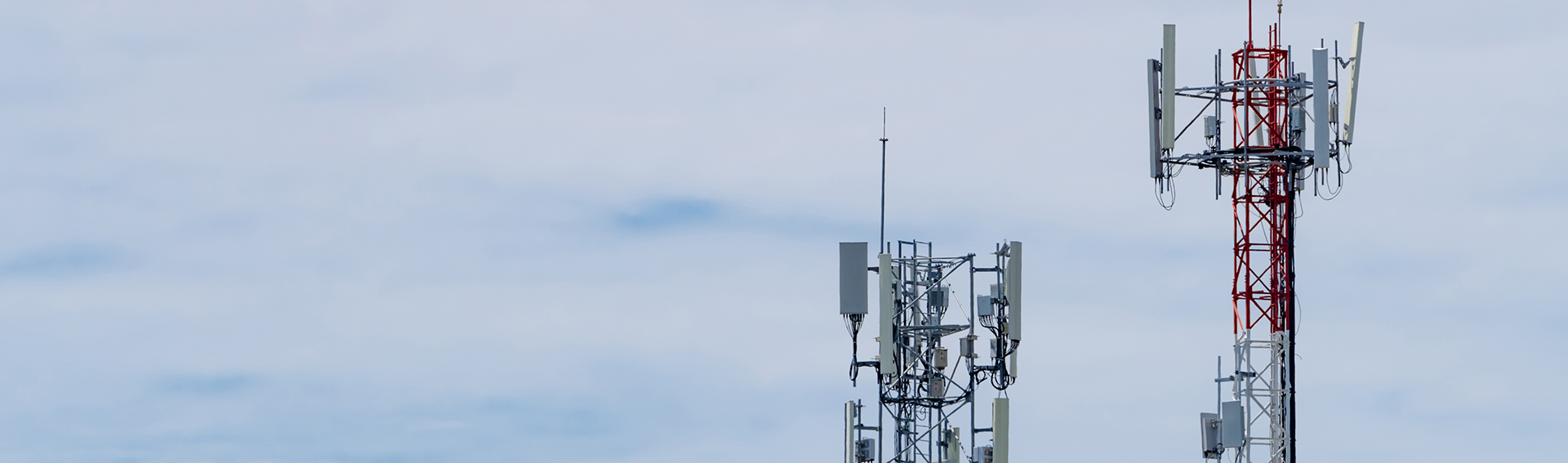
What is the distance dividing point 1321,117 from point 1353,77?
1.84 meters

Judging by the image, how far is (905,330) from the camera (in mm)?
69125

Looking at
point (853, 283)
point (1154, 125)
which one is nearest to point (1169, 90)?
point (1154, 125)

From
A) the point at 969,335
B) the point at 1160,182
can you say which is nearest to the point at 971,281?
the point at 969,335

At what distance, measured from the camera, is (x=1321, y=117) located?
69.7 metres

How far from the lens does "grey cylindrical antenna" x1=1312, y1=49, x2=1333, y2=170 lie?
6962 centimetres

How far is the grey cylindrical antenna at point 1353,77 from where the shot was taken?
70500mm

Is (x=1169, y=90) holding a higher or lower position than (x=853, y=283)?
higher

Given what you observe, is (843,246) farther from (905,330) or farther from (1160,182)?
(1160,182)

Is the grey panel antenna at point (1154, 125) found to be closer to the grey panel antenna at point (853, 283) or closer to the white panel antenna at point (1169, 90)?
the white panel antenna at point (1169, 90)

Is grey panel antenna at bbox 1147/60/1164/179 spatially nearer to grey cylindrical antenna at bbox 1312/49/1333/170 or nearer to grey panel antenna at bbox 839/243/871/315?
grey cylindrical antenna at bbox 1312/49/1333/170

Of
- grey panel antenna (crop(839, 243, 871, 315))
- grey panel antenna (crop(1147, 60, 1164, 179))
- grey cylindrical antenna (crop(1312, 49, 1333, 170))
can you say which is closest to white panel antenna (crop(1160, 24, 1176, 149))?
grey panel antenna (crop(1147, 60, 1164, 179))

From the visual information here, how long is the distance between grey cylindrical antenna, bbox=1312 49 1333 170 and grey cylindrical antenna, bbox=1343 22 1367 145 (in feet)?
2.23

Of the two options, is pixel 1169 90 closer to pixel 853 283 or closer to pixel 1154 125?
pixel 1154 125

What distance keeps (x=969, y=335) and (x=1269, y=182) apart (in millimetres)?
8904
